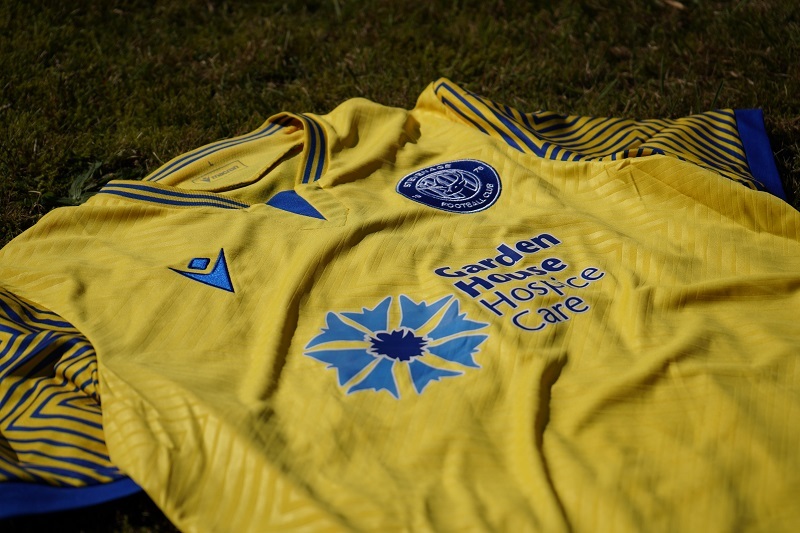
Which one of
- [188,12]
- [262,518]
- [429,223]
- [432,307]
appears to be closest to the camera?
[262,518]

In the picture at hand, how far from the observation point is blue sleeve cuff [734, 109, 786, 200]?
2152 mm

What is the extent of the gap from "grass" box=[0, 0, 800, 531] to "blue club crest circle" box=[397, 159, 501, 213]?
78 cm

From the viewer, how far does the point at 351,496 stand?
132cm

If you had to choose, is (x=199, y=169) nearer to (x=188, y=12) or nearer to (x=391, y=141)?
(x=391, y=141)

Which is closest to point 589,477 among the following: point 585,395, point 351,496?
point 585,395

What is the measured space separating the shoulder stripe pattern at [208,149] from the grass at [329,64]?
1.44ft

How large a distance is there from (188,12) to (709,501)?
268 cm

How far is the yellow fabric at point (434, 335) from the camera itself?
4.40 feet

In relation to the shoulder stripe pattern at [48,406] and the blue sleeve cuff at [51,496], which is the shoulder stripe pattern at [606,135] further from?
the blue sleeve cuff at [51,496]

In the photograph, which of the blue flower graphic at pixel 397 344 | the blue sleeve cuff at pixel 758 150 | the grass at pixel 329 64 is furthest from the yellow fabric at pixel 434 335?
the grass at pixel 329 64

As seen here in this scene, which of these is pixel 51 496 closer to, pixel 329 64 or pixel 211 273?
pixel 211 273

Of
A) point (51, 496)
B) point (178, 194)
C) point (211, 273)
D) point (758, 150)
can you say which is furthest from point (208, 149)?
point (758, 150)

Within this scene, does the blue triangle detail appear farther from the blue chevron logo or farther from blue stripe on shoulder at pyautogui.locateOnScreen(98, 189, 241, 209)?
the blue chevron logo

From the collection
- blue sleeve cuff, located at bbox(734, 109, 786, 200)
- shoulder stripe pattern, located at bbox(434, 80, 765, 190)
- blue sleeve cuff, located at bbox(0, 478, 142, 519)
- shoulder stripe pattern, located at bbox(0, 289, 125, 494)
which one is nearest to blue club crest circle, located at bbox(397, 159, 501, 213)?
shoulder stripe pattern, located at bbox(434, 80, 765, 190)
